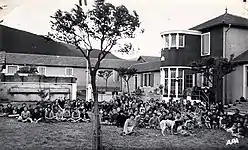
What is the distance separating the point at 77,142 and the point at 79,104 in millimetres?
3035

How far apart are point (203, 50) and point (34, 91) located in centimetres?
602

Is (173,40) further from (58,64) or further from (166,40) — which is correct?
(58,64)

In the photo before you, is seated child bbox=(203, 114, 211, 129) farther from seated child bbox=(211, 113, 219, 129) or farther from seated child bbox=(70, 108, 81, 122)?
seated child bbox=(70, 108, 81, 122)

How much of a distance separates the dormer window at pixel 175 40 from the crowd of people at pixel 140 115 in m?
3.68

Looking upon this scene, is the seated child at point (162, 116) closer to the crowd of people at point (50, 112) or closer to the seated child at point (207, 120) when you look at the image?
the seated child at point (207, 120)

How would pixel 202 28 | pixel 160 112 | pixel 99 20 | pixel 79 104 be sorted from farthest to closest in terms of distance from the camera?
pixel 202 28 → pixel 79 104 → pixel 160 112 → pixel 99 20

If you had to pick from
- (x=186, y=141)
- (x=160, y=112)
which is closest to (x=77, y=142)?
(x=186, y=141)

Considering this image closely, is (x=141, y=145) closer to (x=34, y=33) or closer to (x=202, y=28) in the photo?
(x=34, y=33)

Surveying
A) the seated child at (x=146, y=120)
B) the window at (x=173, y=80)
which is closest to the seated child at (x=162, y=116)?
the seated child at (x=146, y=120)

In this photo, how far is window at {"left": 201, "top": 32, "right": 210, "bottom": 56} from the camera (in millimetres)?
12406

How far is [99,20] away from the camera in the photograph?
238 inches

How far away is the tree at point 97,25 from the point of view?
19.7 ft

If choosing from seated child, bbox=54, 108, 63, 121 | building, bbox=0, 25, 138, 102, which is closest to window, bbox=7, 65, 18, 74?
building, bbox=0, 25, 138, 102

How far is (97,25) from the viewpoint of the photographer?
241 inches
